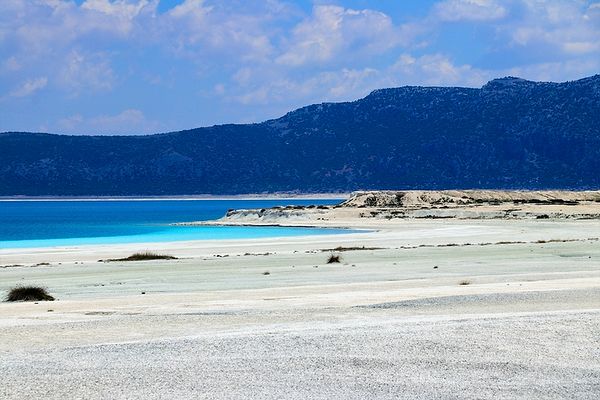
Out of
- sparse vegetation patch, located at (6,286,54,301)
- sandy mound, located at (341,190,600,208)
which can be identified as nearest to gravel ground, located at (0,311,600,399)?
sparse vegetation patch, located at (6,286,54,301)

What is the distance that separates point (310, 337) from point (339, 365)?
1.82 metres

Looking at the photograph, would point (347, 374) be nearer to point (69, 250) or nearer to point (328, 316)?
point (328, 316)

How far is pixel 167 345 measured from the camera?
13.3 meters

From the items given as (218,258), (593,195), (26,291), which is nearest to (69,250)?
(218,258)

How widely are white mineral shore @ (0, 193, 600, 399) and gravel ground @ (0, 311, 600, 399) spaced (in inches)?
1.0

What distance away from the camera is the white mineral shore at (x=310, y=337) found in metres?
10.9

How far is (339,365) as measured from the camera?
1196 centimetres

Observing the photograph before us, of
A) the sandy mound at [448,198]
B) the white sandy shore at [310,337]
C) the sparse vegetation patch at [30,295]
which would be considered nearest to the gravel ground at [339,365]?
the white sandy shore at [310,337]

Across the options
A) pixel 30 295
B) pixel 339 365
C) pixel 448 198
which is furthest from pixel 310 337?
pixel 448 198

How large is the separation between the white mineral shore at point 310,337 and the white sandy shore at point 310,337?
3cm

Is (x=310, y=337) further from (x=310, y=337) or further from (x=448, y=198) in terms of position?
(x=448, y=198)

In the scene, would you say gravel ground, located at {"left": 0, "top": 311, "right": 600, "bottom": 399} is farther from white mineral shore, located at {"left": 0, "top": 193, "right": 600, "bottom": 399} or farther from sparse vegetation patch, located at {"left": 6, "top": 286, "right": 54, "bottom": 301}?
sparse vegetation patch, located at {"left": 6, "top": 286, "right": 54, "bottom": 301}

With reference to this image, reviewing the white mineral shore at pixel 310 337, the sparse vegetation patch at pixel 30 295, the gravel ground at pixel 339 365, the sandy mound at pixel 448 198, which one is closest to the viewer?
the gravel ground at pixel 339 365

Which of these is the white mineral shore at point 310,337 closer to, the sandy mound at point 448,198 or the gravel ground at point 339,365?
the gravel ground at point 339,365
